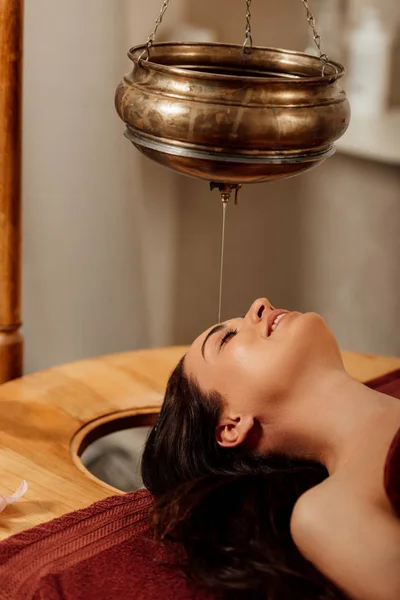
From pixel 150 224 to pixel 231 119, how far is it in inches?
64.8

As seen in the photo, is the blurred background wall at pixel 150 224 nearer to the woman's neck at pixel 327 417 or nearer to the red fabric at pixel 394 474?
the woman's neck at pixel 327 417

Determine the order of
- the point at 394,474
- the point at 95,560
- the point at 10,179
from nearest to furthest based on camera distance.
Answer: the point at 394,474 → the point at 95,560 → the point at 10,179

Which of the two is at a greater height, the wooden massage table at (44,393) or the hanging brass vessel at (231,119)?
the hanging brass vessel at (231,119)

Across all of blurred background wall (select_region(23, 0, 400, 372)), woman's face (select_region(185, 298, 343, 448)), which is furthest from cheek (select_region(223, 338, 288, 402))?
blurred background wall (select_region(23, 0, 400, 372))

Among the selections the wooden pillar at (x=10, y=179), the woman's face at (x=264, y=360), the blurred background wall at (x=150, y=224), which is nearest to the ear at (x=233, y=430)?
the woman's face at (x=264, y=360)

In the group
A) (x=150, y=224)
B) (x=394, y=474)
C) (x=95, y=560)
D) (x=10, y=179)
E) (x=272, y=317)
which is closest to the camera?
(x=394, y=474)

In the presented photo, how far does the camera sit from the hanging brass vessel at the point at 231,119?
48.2 inches

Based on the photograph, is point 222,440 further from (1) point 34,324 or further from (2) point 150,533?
(1) point 34,324

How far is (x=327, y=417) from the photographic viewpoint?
1.32 m

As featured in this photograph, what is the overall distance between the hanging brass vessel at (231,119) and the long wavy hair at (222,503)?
1.16 feet

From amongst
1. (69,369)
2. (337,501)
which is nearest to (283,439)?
(337,501)

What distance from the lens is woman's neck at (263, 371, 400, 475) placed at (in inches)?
51.4

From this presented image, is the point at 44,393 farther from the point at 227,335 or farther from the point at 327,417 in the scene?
the point at 327,417

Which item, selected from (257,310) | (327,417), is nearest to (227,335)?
(257,310)
